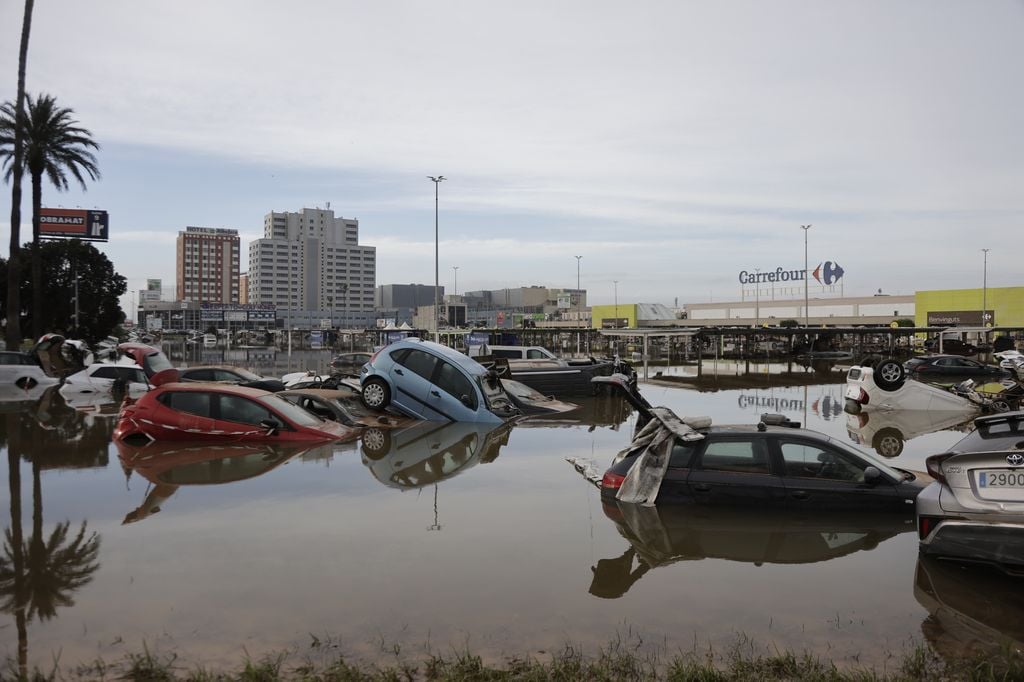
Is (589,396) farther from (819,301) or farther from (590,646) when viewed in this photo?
(819,301)

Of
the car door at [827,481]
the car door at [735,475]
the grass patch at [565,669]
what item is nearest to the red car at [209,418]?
the car door at [735,475]

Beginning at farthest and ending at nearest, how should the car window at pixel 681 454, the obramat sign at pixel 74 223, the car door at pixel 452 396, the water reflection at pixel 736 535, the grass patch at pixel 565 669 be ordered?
the obramat sign at pixel 74 223 < the car door at pixel 452 396 < the car window at pixel 681 454 < the water reflection at pixel 736 535 < the grass patch at pixel 565 669

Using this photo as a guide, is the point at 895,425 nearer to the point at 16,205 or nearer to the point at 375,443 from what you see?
the point at 375,443

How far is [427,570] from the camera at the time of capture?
662 cm

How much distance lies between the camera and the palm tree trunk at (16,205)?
3189cm

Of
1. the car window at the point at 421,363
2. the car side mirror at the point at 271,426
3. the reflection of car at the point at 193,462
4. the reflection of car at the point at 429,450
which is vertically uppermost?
the car window at the point at 421,363

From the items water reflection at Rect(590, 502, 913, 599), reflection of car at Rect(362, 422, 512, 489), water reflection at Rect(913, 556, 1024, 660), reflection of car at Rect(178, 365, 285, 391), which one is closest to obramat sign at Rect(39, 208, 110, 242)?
reflection of car at Rect(178, 365, 285, 391)

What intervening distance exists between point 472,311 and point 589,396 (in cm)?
16268

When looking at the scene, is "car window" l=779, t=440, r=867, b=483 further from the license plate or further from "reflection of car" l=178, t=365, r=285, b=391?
"reflection of car" l=178, t=365, r=285, b=391

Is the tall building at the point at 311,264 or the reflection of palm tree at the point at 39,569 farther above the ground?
the tall building at the point at 311,264

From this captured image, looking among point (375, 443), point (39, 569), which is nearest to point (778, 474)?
point (39, 569)

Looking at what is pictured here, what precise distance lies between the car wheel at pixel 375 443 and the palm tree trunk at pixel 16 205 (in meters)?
25.1

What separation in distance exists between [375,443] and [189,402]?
3.36m

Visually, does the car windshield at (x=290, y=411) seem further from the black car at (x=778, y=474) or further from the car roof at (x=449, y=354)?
the black car at (x=778, y=474)
